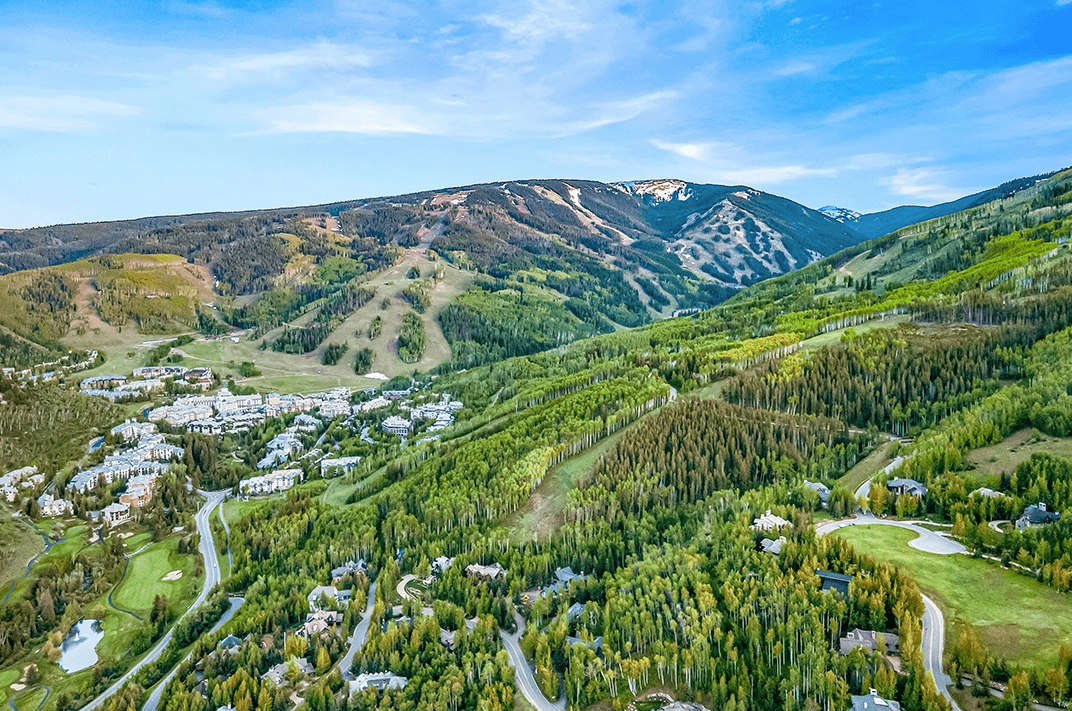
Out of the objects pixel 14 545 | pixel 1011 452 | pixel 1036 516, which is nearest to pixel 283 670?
pixel 14 545

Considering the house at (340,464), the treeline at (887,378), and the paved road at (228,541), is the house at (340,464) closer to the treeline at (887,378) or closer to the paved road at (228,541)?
the paved road at (228,541)

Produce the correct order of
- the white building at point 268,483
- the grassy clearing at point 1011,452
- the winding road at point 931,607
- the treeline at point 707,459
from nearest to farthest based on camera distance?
the winding road at point 931,607, the grassy clearing at point 1011,452, the treeline at point 707,459, the white building at point 268,483

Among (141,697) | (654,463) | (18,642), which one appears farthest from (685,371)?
(18,642)

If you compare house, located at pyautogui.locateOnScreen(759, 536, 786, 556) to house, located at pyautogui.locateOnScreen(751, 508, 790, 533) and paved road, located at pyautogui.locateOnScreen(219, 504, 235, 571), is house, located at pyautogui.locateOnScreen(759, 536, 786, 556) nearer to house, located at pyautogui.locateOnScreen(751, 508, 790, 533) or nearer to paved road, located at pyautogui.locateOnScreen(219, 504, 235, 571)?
house, located at pyautogui.locateOnScreen(751, 508, 790, 533)

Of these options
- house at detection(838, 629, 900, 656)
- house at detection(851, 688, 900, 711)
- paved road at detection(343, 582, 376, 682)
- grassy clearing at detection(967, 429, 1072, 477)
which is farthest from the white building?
grassy clearing at detection(967, 429, 1072, 477)

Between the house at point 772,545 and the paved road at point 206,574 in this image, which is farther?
the paved road at point 206,574

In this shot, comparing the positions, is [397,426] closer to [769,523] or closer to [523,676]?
[523,676]

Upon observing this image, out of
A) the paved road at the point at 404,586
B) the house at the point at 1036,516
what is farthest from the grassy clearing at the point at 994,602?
the paved road at the point at 404,586

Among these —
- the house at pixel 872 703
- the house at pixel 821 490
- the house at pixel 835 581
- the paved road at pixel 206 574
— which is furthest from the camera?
the house at pixel 821 490
